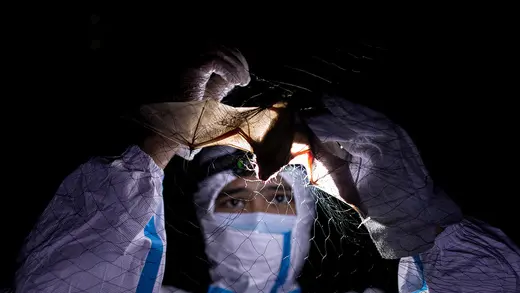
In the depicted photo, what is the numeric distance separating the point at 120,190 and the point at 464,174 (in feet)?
5.71

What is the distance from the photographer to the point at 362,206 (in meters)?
0.81

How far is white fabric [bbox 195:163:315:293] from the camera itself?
4.33ft

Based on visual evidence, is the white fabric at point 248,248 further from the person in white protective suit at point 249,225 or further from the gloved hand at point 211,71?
the gloved hand at point 211,71

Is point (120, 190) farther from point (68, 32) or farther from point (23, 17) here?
point (23, 17)

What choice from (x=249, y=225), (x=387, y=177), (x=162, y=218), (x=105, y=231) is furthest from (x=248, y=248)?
(x=387, y=177)

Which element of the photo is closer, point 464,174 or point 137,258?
point 137,258

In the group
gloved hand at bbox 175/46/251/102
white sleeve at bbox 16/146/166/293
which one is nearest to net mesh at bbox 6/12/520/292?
white sleeve at bbox 16/146/166/293

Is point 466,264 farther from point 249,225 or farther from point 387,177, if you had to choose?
point 249,225

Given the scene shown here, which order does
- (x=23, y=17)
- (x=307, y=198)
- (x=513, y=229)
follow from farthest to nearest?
(x=513, y=229) → (x=23, y=17) → (x=307, y=198)

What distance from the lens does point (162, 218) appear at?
1018mm

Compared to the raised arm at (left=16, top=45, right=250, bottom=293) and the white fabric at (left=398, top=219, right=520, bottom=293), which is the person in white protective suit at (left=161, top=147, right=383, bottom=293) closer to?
the raised arm at (left=16, top=45, right=250, bottom=293)

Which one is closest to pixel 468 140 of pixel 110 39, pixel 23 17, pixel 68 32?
pixel 110 39

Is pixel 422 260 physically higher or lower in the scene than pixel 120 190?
lower

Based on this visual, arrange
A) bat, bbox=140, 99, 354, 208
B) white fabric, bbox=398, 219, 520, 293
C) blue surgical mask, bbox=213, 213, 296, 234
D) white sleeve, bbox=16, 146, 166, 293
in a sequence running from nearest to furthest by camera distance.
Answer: bat, bbox=140, 99, 354, 208 → white sleeve, bbox=16, 146, 166, 293 → white fabric, bbox=398, 219, 520, 293 → blue surgical mask, bbox=213, 213, 296, 234
